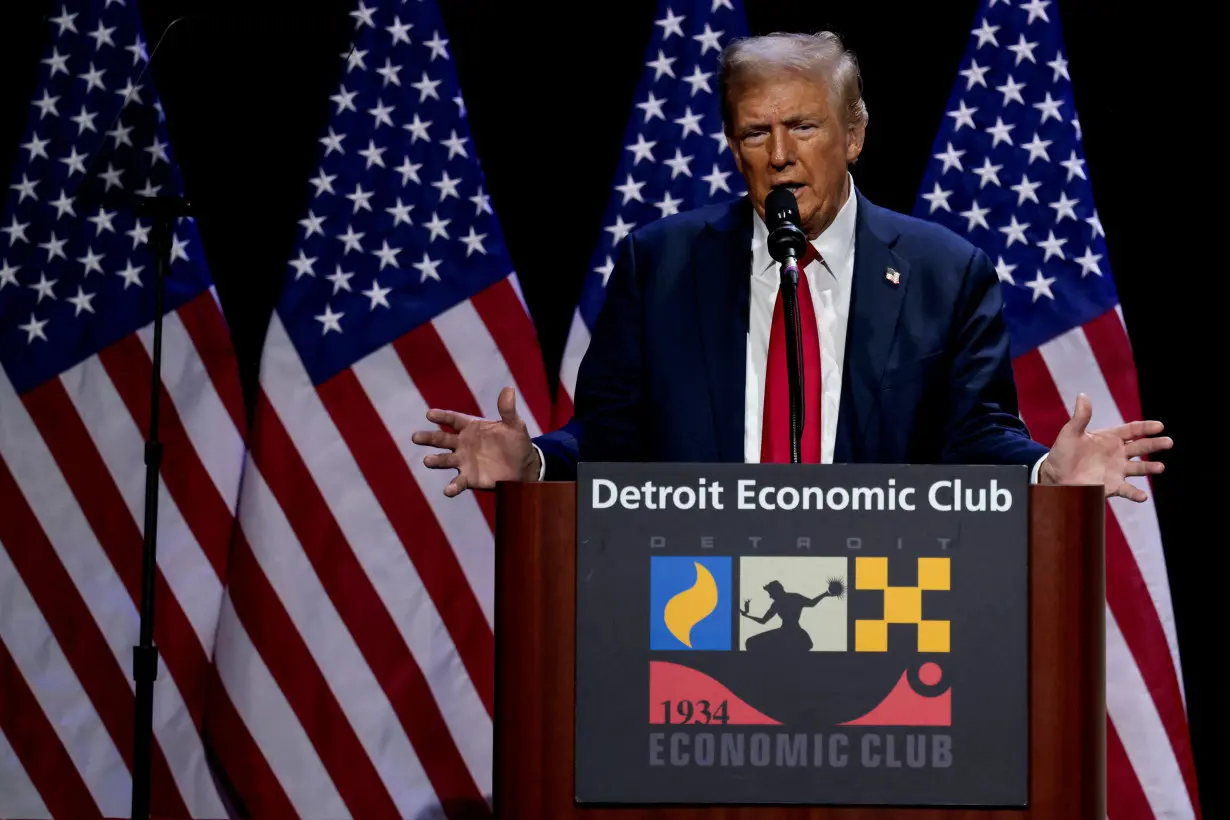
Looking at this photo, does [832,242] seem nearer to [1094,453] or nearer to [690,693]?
[1094,453]

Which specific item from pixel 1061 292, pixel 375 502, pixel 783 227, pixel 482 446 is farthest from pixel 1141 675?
pixel 482 446

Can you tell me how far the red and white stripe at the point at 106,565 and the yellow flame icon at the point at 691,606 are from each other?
2565 millimetres

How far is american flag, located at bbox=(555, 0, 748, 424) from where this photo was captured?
3.52 metres

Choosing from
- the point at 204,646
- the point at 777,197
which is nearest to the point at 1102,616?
the point at 777,197

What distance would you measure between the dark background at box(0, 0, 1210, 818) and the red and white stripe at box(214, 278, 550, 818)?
403 millimetres

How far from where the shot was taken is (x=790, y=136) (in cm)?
202

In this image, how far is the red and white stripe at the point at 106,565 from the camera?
361 cm

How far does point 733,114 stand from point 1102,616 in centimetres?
102

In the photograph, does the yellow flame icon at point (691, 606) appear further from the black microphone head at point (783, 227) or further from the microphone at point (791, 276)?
the black microphone head at point (783, 227)

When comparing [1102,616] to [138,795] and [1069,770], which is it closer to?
[1069,770]

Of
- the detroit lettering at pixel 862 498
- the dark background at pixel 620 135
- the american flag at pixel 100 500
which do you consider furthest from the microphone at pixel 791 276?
the american flag at pixel 100 500

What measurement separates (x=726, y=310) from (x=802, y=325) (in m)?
0.12

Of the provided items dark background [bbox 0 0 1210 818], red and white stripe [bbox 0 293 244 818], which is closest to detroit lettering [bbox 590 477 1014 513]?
dark background [bbox 0 0 1210 818]

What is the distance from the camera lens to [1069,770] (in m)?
1.32
